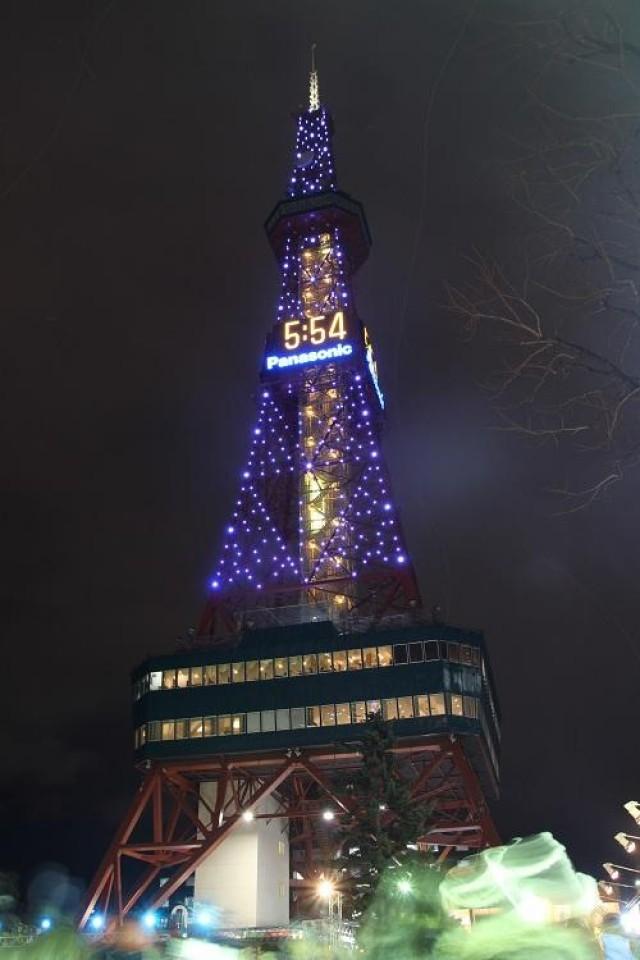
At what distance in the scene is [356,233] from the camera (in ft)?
332

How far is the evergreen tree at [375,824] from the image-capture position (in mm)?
35438

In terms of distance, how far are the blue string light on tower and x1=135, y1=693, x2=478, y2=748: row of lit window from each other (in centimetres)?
885

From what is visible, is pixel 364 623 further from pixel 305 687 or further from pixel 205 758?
pixel 205 758

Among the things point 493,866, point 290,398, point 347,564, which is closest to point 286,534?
point 347,564

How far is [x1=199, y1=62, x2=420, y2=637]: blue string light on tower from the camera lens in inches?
3061

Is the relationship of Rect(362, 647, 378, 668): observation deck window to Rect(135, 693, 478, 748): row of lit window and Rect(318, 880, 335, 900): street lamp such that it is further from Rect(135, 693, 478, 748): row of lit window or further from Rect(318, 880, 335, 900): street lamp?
Rect(318, 880, 335, 900): street lamp

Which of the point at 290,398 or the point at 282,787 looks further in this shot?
the point at 290,398

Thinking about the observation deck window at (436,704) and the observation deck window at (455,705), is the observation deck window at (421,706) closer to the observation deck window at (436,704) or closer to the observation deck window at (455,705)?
the observation deck window at (436,704)

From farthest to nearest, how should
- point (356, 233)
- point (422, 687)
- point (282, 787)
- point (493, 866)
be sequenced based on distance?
1. point (356, 233)
2. point (282, 787)
3. point (422, 687)
4. point (493, 866)

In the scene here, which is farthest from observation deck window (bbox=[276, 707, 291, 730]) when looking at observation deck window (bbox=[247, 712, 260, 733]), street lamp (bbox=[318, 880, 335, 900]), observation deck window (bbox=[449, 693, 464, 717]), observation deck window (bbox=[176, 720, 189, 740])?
observation deck window (bbox=[449, 693, 464, 717])

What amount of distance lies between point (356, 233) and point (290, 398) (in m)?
23.5

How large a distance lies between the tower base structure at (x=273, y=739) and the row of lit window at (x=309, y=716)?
8 centimetres

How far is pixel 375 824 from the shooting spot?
36531 mm

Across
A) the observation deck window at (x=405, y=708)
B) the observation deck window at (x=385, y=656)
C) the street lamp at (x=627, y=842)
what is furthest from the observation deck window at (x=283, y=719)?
the street lamp at (x=627, y=842)
